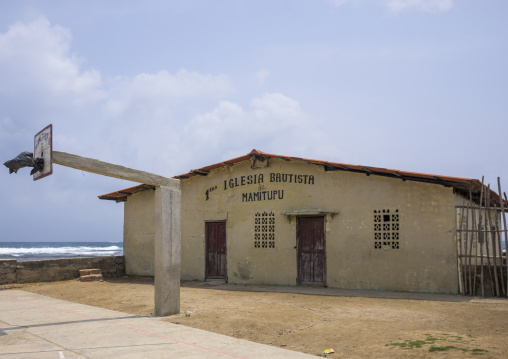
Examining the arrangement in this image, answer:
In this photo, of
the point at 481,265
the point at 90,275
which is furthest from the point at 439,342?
the point at 90,275

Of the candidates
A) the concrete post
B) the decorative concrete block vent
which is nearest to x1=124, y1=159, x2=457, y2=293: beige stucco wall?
the decorative concrete block vent

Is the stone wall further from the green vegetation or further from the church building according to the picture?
the green vegetation

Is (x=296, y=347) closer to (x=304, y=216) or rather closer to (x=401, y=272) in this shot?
(x=401, y=272)

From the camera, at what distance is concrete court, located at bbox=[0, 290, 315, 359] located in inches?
245

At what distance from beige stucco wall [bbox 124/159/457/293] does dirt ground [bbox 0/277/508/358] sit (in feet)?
2.30

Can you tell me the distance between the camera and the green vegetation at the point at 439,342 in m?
6.25

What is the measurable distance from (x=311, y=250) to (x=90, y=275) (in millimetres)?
8732

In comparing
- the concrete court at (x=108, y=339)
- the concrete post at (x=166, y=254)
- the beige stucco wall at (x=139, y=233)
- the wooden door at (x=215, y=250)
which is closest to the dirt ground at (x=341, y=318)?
the concrete post at (x=166, y=254)

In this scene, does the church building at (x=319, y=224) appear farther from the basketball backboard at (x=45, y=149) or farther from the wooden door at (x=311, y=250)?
the basketball backboard at (x=45, y=149)

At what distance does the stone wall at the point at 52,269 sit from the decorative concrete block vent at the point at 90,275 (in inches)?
18.7

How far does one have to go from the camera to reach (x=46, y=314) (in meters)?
9.87

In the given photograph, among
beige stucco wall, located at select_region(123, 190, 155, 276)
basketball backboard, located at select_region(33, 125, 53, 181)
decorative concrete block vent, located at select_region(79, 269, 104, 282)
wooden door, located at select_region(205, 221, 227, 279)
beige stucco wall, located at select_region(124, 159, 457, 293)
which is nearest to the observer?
basketball backboard, located at select_region(33, 125, 53, 181)

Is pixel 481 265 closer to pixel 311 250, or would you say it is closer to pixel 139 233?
pixel 311 250

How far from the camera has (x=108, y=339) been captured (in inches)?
282
